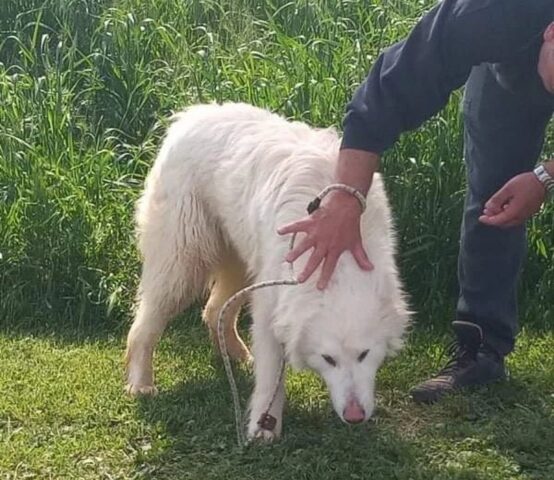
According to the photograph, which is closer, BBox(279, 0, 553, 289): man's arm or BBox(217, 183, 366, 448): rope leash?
BBox(279, 0, 553, 289): man's arm

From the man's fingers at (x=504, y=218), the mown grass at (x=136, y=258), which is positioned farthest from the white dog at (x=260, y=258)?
the man's fingers at (x=504, y=218)

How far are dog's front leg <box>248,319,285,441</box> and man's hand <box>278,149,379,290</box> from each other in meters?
0.47

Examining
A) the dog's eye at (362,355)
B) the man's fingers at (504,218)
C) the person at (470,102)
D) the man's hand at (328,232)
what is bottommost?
the dog's eye at (362,355)

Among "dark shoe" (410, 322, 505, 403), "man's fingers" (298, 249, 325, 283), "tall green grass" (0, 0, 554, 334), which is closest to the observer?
"man's fingers" (298, 249, 325, 283)

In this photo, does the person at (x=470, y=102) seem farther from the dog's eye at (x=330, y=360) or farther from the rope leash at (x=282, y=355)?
the dog's eye at (x=330, y=360)

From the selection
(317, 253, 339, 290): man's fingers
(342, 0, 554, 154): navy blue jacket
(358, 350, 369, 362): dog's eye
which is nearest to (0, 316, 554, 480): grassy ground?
(358, 350, 369, 362): dog's eye

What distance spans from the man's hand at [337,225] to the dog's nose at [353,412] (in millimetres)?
357

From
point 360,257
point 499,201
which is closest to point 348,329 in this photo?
point 360,257

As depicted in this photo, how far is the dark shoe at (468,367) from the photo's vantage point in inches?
158

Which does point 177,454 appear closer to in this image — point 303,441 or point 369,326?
point 303,441

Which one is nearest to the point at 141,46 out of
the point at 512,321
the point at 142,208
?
the point at 142,208

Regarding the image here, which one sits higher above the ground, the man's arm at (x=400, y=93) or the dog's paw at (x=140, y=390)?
the man's arm at (x=400, y=93)

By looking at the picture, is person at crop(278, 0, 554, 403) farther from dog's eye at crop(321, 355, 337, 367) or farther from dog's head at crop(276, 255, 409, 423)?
dog's eye at crop(321, 355, 337, 367)

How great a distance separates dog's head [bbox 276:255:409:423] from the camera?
3.23 meters
